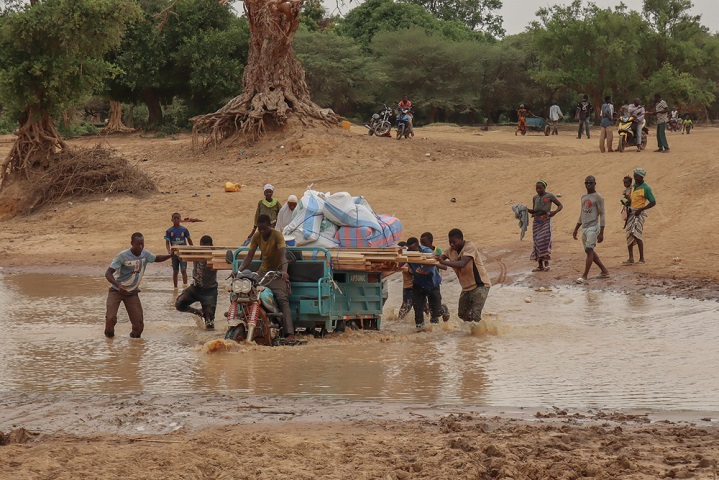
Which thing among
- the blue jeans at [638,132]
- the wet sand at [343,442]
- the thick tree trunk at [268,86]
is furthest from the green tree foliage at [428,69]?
the wet sand at [343,442]

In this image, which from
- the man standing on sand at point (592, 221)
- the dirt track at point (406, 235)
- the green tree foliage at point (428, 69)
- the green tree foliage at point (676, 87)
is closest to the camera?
the dirt track at point (406, 235)

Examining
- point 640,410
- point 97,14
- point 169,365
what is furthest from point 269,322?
point 97,14

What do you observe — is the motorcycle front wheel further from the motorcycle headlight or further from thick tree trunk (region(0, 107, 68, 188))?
thick tree trunk (region(0, 107, 68, 188))

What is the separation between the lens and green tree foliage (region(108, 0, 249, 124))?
117 feet

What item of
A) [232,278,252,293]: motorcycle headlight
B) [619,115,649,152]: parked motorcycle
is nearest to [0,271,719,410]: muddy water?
[232,278,252,293]: motorcycle headlight

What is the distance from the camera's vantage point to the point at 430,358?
9875 mm

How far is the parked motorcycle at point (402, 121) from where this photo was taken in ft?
95.6

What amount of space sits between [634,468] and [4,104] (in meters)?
20.0

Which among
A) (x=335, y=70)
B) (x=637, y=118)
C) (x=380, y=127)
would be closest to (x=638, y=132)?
(x=637, y=118)

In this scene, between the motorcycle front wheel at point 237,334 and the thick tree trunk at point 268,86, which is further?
the thick tree trunk at point 268,86

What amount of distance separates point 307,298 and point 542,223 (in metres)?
5.88

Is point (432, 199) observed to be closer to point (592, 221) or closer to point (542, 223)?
point (542, 223)

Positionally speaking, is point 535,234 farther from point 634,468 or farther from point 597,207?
point 634,468

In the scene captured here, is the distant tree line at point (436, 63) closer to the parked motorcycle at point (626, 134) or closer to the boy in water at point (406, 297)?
the parked motorcycle at point (626, 134)
